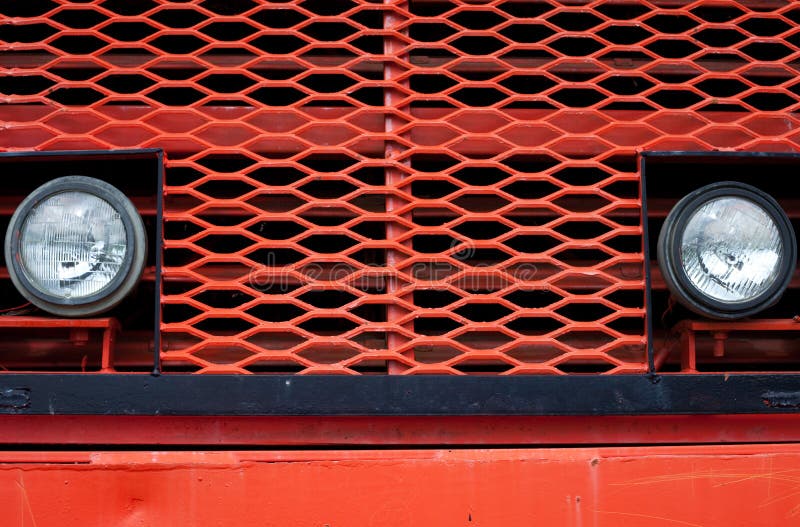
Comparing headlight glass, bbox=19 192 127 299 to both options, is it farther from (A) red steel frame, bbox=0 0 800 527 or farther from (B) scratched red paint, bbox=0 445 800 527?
(B) scratched red paint, bbox=0 445 800 527

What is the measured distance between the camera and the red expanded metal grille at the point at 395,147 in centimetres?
187

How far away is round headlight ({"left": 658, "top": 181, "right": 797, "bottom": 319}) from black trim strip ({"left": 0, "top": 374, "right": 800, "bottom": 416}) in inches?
9.2

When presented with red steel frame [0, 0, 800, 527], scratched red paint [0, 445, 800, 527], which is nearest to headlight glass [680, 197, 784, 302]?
red steel frame [0, 0, 800, 527]

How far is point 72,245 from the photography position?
1.72m

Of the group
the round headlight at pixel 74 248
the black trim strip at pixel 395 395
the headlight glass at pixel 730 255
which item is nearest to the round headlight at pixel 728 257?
the headlight glass at pixel 730 255

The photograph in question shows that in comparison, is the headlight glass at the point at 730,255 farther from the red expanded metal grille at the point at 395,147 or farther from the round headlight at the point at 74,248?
the round headlight at the point at 74,248

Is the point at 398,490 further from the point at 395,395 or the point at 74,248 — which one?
the point at 74,248

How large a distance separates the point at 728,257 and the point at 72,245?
1834 mm

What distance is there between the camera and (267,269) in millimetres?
1864

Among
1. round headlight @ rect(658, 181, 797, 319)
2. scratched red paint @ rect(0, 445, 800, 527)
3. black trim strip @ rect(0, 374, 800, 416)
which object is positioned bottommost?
scratched red paint @ rect(0, 445, 800, 527)

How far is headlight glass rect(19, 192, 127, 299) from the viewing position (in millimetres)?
1713

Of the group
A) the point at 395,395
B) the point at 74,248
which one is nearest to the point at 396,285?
the point at 395,395

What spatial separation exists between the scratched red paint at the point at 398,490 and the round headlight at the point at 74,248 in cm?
44

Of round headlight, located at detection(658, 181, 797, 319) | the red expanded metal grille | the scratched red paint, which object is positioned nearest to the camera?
the scratched red paint
